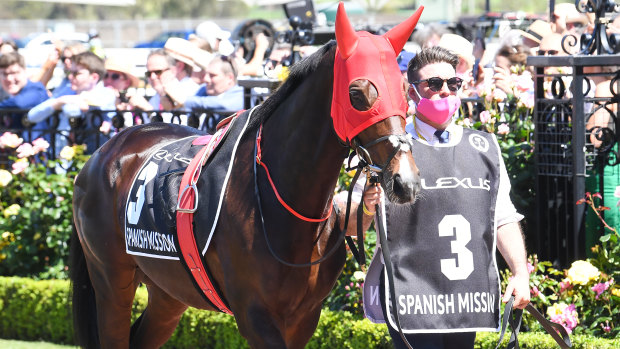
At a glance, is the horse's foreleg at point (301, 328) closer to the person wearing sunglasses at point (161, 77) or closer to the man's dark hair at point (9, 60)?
the person wearing sunglasses at point (161, 77)

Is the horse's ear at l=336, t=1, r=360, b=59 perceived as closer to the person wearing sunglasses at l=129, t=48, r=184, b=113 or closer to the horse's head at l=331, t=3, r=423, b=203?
the horse's head at l=331, t=3, r=423, b=203

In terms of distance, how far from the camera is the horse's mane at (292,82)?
371cm

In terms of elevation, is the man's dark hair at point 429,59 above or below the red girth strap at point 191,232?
above

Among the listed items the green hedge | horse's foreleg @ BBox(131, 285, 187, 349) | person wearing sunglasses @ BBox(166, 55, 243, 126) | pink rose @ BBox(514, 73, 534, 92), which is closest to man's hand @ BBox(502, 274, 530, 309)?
the green hedge

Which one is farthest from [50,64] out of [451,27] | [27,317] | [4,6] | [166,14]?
[4,6]

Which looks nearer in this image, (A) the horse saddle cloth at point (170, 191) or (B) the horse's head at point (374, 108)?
(B) the horse's head at point (374, 108)

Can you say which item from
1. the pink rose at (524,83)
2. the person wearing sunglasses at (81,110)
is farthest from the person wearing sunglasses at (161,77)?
the pink rose at (524,83)

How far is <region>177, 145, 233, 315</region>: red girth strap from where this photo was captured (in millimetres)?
4125

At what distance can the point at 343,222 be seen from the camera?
406cm

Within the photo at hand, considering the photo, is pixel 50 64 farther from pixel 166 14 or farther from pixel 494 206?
pixel 166 14

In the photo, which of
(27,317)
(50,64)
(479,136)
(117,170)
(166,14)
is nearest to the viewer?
(479,136)

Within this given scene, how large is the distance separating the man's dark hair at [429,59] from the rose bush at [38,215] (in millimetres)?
4469

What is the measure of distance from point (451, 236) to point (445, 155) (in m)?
0.34

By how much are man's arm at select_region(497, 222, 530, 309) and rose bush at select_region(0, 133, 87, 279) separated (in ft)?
15.3
